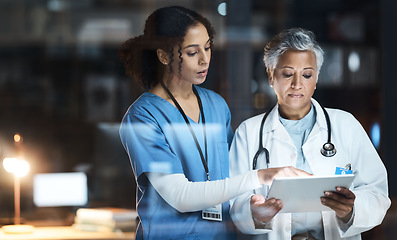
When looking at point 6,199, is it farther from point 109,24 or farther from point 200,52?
point 200,52

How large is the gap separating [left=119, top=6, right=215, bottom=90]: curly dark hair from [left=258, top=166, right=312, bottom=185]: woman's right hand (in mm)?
700

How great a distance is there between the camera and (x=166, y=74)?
293cm

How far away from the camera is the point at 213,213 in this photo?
2.96 metres

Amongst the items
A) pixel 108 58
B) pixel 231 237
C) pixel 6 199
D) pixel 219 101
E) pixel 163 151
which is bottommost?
pixel 231 237

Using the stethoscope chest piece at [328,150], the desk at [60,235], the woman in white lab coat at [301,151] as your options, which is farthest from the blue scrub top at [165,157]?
the stethoscope chest piece at [328,150]

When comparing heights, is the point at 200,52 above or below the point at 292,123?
above

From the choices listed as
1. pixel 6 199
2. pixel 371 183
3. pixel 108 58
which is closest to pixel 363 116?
pixel 371 183

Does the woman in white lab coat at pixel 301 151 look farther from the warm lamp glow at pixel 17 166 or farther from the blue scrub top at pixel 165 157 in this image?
the warm lamp glow at pixel 17 166

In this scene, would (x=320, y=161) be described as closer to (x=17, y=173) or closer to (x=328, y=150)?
(x=328, y=150)

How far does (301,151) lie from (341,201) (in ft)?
1.08

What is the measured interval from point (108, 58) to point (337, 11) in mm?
1362

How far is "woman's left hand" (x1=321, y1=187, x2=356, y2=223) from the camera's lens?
2.86 metres

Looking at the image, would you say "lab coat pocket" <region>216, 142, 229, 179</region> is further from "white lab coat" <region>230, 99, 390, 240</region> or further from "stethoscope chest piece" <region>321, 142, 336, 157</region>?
"stethoscope chest piece" <region>321, 142, 336, 157</region>

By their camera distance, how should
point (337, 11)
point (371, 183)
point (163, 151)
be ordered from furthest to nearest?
point (337, 11), point (371, 183), point (163, 151)
